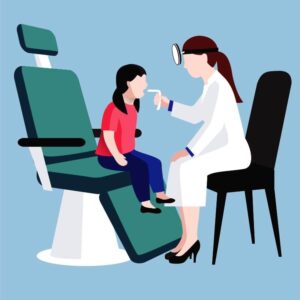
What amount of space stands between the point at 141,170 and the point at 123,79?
633mm

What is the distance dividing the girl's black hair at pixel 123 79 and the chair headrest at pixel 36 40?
0.81 meters

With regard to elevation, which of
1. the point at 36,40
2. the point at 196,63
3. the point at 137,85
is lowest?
the point at 137,85

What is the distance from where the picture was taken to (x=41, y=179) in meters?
4.97

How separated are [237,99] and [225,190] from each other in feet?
2.27

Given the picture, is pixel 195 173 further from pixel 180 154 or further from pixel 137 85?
pixel 137 85

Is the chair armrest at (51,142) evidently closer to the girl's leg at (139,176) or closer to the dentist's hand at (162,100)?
the girl's leg at (139,176)

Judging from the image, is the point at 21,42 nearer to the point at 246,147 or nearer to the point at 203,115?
the point at 203,115

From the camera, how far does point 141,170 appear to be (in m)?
4.70

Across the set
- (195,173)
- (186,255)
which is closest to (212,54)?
(195,173)

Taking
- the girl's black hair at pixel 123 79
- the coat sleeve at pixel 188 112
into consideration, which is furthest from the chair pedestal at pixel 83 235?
the coat sleeve at pixel 188 112

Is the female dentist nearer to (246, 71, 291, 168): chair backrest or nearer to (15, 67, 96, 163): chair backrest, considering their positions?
(246, 71, 291, 168): chair backrest

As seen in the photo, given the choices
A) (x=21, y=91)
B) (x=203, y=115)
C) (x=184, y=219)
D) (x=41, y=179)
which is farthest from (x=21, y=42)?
(x=184, y=219)

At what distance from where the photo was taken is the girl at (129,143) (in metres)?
4.72

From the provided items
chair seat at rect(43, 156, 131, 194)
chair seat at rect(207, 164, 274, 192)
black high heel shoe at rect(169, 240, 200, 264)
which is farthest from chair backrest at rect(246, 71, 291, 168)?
chair seat at rect(43, 156, 131, 194)
